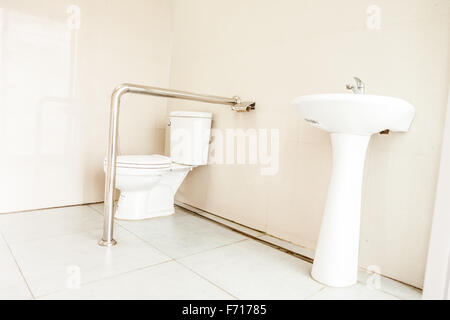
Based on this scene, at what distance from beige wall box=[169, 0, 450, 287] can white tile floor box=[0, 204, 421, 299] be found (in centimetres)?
23

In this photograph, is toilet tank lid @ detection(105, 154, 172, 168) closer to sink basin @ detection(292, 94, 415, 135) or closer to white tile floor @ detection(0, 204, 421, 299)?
white tile floor @ detection(0, 204, 421, 299)

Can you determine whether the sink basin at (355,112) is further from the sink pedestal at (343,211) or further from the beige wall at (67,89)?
the beige wall at (67,89)

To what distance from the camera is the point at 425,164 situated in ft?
4.19

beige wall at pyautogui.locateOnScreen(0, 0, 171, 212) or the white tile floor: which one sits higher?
beige wall at pyautogui.locateOnScreen(0, 0, 171, 212)

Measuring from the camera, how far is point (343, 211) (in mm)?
1267

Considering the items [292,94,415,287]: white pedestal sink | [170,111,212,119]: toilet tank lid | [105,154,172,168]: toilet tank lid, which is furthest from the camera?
[170,111,212,119]: toilet tank lid

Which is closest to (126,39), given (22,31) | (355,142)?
(22,31)

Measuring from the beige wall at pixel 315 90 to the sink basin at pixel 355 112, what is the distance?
7.6 inches

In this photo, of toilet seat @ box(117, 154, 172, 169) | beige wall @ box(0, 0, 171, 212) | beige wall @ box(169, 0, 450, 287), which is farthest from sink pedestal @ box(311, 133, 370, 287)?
beige wall @ box(0, 0, 171, 212)

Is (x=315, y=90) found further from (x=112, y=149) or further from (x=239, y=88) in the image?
(x=112, y=149)

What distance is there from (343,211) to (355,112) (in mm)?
399

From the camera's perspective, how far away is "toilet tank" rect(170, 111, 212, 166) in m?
2.11
